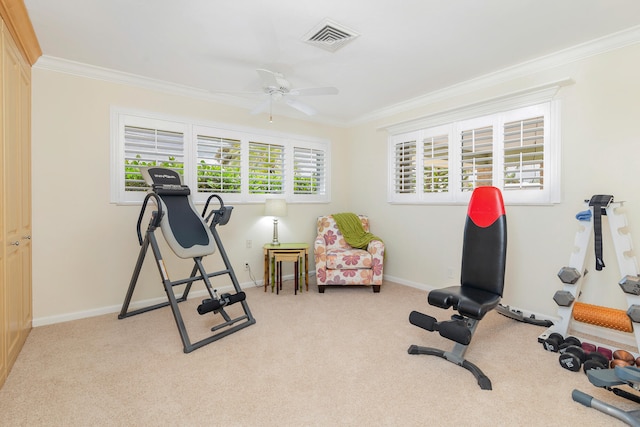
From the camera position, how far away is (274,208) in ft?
13.9

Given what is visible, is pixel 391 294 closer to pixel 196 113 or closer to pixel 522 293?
pixel 522 293

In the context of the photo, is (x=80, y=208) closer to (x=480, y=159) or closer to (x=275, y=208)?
(x=275, y=208)

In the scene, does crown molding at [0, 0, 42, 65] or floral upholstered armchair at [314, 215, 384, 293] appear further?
floral upholstered armchair at [314, 215, 384, 293]

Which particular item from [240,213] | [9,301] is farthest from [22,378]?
[240,213]

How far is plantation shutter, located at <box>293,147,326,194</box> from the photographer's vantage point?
15.9ft

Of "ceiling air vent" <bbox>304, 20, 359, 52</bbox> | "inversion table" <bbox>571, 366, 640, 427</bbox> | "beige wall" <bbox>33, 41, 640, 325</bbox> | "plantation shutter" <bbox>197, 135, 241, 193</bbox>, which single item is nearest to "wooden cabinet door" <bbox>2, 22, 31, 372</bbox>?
"beige wall" <bbox>33, 41, 640, 325</bbox>

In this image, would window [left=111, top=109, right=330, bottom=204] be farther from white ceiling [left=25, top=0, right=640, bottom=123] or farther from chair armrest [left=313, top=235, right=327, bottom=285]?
chair armrest [left=313, top=235, right=327, bottom=285]

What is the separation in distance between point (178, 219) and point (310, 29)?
6.85 feet

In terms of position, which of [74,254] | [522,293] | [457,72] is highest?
[457,72]

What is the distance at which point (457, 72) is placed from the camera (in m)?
3.35

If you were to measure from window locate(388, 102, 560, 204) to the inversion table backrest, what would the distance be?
2.77 metres

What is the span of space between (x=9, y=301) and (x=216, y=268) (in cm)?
204

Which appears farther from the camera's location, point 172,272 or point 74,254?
point 172,272

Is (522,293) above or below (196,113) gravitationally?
below
